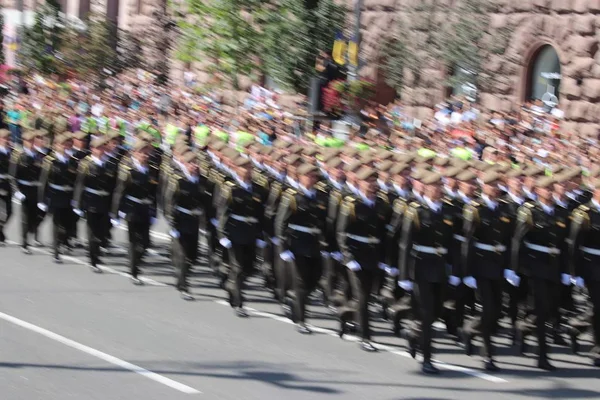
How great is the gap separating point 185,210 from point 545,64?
34.8ft

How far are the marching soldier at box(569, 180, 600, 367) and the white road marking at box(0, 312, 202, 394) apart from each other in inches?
148

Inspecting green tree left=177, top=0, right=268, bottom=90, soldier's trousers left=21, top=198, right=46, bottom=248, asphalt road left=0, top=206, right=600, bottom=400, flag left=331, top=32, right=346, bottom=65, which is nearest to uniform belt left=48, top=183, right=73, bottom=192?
soldier's trousers left=21, top=198, right=46, bottom=248

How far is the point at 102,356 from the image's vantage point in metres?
11.7

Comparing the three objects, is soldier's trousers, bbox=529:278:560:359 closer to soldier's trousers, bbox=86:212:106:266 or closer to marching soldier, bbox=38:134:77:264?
soldier's trousers, bbox=86:212:106:266

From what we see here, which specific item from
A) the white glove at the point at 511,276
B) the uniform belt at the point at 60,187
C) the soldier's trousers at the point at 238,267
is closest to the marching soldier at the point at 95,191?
the uniform belt at the point at 60,187

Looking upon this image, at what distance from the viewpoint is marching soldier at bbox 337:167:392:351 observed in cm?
1247

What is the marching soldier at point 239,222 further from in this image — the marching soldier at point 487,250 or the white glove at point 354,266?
the marching soldier at point 487,250

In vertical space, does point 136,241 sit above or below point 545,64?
below

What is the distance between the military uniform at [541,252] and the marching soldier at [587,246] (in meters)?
0.10

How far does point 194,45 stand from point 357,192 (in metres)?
12.1

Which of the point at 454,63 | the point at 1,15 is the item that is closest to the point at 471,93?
the point at 454,63

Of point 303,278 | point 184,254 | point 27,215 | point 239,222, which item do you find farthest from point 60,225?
point 303,278

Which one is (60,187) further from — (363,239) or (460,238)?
(460,238)

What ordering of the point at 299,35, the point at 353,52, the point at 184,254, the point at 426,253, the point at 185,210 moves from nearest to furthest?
the point at 426,253 < the point at 185,210 < the point at 184,254 < the point at 353,52 < the point at 299,35
